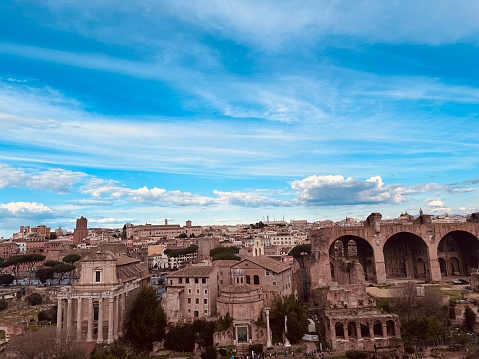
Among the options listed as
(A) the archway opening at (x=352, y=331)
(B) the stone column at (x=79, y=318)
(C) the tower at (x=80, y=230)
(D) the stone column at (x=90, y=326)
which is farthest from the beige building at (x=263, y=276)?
(C) the tower at (x=80, y=230)

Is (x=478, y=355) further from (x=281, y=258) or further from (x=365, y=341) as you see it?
(x=281, y=258)

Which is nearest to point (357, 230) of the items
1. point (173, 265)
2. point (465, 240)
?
point (465, 240)

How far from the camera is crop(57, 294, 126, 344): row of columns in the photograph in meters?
41.1

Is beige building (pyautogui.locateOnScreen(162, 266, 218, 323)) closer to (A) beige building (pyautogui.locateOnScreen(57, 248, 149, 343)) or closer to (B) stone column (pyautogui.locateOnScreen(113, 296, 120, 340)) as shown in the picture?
(B) stone column (pyautogui.locateOnScreen(113, 296, 120, 340))

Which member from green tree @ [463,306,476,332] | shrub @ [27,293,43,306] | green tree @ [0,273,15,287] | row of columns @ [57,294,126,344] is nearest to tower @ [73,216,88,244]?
green tree @ [0,273,15,287]

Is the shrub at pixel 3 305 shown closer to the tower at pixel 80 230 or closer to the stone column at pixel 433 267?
the stone column at pixel 433 267

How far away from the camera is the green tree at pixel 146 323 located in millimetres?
40344

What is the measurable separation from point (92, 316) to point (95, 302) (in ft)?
4.66

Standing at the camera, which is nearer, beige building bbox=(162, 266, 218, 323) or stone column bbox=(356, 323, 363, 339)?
stone column bbox=(356, 323, 363, 339)

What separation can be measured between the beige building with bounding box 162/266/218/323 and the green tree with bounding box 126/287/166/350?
1308 mm

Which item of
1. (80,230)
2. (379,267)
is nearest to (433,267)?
(379,267)

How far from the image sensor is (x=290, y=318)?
39.7 meters

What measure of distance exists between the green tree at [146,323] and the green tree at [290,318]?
1162cm

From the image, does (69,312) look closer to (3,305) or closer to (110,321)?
(110,321)
